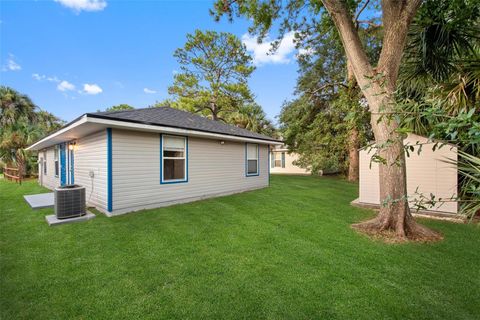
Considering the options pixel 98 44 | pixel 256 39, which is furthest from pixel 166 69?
pixel 256 39

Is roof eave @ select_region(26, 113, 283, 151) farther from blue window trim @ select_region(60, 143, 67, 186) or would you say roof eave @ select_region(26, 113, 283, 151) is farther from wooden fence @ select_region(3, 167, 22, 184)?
wooden fence @ select_region(3, 167, 22, 184)

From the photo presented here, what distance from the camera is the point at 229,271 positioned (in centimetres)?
296

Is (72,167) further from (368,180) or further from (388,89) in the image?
(368,180)

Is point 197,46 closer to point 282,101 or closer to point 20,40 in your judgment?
point 282,101

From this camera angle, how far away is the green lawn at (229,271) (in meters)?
2.24

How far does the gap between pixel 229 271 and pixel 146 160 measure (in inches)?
173

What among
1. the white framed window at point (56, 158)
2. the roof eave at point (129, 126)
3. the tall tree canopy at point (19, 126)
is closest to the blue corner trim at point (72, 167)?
the roof eave at point (129, 126)

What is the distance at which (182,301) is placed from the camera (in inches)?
92.3

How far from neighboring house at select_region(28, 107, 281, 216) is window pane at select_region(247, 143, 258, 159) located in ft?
0.56

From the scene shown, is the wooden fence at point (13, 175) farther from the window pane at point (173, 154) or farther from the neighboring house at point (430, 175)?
the neighboring house at point (430, 175)

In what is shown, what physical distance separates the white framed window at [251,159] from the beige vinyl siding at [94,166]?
5.58 m

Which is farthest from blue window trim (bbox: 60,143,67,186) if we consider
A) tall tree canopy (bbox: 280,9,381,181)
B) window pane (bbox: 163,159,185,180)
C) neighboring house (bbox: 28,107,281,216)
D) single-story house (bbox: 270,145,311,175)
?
single-story house (bbox: 270,145,311,175)

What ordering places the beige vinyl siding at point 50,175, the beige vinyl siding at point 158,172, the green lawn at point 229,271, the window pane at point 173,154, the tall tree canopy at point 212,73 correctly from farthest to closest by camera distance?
the tall tree canopy at point 212,73
the beige vinyl siding at point 50,175
the window pane at point 173,154
the beige vinyl siding at point 158,172
the green lawn at point 229,271

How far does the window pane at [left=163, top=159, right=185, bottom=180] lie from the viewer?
6750 mm
